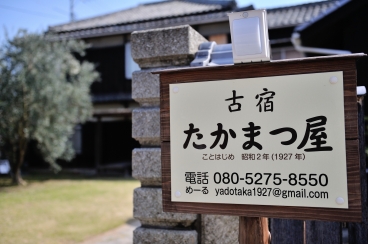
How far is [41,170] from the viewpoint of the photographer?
1650 cm

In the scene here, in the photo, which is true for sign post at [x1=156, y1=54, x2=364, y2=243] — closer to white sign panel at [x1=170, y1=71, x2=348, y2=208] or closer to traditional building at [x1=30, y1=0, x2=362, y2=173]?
white sign panel at [x1=170, y1=71, x2=348, y2=208]

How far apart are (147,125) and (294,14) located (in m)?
12.8

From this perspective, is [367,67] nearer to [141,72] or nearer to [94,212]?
[141,72]

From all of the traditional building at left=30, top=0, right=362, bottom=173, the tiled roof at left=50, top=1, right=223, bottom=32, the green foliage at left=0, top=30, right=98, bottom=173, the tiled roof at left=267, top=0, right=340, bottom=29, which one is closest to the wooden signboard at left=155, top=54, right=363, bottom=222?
the green foliage at left=0, top=30, right=98, bottom=173

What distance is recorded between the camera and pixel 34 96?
11.6 metres

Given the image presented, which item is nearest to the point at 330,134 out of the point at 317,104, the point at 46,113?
the point at 317,104

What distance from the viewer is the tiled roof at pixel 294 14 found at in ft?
41.7

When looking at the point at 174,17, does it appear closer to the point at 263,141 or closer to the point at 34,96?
the point at 34,96

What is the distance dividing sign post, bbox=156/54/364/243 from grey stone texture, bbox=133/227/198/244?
0.74 metres

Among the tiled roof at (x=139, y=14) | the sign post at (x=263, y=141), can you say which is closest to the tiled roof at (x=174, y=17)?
the tiled roof at (x=139, y=14)

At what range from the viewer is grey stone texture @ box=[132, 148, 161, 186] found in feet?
8.64

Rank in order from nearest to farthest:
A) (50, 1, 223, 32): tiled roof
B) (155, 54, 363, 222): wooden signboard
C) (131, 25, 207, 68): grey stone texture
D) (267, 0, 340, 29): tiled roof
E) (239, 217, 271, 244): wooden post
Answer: (155, 54, 363, 222): wooden signboard < (239, 217, 271, 244): wooden post < (131, 25, 207, 68): grey stone texture < (267, 0, 340, 29): tiled roof < (50, 1, 223, 32): tiled roof


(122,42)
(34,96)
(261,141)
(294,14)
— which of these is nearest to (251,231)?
(261,141)

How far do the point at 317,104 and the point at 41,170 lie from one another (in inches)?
662
